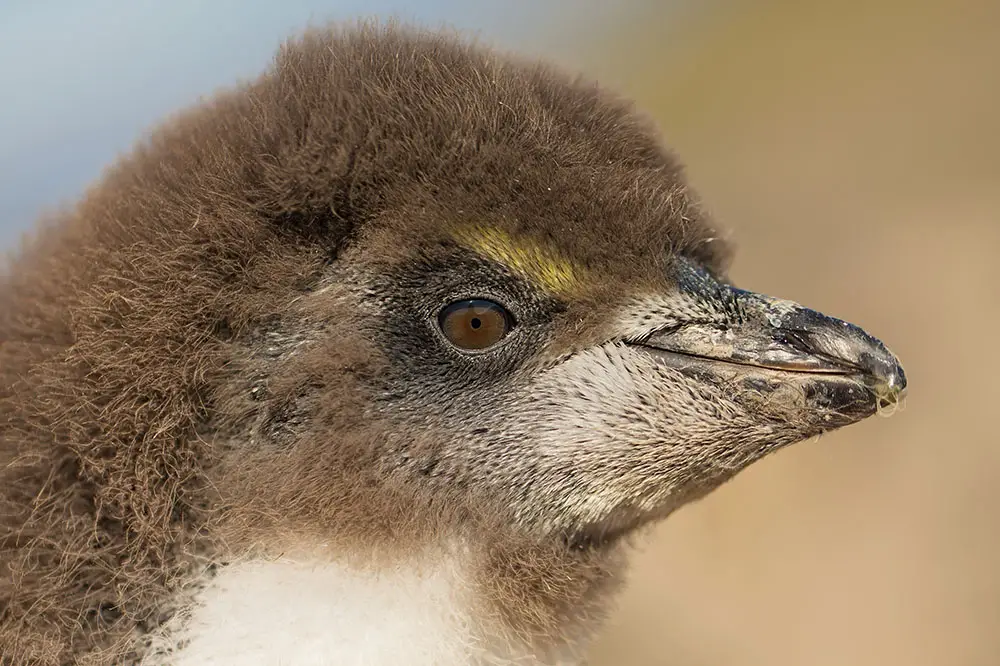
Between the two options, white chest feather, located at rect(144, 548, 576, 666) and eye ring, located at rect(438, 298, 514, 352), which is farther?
eye ring, located at rect(438, 298, 514, 352)

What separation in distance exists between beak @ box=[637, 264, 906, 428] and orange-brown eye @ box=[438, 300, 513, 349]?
294mm

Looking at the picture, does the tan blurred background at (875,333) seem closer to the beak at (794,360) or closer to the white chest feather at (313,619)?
the beak at (794,360)

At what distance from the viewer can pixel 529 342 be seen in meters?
1.86

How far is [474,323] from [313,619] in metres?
0.61

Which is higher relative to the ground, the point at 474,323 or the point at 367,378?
the point at 474,323

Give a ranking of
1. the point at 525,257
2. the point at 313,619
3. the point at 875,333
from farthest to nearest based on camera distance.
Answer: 1. the point at 875,333
2. the point at 525,257
3. the point at 313,619

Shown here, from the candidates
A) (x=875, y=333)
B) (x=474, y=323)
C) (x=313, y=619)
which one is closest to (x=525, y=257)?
(x=474, y=323)

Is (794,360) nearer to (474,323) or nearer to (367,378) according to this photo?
(474,323)

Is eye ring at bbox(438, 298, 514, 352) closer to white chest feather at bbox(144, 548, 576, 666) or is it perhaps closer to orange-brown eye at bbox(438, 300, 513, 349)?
orange-brown eye at bbox(438, 300, 513, 349)

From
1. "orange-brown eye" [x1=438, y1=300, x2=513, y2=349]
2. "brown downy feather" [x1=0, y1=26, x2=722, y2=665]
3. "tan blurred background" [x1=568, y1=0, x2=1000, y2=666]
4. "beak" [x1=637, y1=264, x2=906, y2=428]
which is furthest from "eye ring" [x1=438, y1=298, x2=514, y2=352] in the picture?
"tan blurred background" [x1=568, y1=0, x2=1000, y2=666]

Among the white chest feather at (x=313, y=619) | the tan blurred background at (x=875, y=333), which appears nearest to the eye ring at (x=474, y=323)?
the white chest feather at (x=313, y=619)

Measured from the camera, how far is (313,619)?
170cm

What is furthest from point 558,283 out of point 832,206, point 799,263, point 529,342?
point 832,206

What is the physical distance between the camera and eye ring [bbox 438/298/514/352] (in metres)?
1.83
